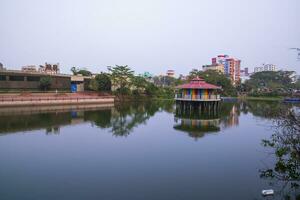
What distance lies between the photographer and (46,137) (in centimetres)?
1806

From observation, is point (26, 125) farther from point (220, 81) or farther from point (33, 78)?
point (220, 81)

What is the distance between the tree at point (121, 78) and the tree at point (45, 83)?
11602 mm

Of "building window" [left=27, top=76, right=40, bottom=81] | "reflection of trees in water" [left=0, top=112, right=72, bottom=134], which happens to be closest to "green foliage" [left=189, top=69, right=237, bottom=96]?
"building window" [left=27, top=76, right=40, bottom=81]

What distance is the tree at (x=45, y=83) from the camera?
45594 millimetres

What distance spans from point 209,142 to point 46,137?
10.6 m

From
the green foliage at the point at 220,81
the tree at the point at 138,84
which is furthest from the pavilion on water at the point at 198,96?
the green foliage at the point at 220,81

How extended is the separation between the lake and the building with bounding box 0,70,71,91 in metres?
23.6

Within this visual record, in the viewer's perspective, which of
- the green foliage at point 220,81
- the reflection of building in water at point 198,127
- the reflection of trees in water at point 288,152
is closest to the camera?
the reflection of trees in water at point 288,152

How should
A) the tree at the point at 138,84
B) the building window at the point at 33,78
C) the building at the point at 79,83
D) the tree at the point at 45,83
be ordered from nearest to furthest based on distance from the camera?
1. the building window at the point at 33,78
2. the tree at the point at 45,83
3. the building at the point at 79,83
4. the tree at the point at 138,84

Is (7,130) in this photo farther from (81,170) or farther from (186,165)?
(186,165)

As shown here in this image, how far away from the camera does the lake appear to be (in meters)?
9.14

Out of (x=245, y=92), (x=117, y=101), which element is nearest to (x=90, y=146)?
(x=117, y=101)

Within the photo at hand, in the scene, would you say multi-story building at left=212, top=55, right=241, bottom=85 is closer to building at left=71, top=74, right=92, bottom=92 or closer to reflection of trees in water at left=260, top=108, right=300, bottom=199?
building at left=71, top=74, right=92, bottom=92

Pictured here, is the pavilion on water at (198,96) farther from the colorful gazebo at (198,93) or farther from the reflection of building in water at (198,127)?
the reflection of building in water at (198,127)
